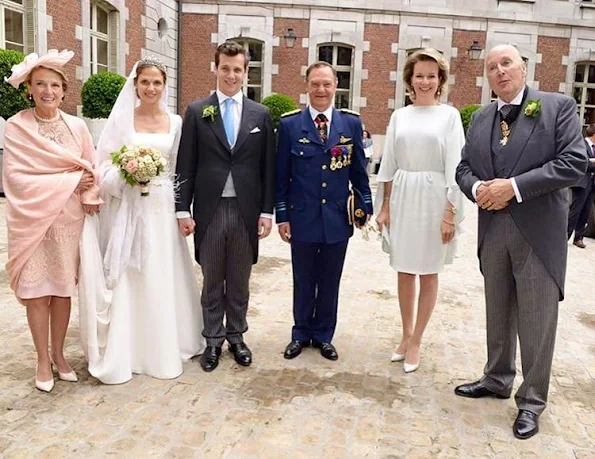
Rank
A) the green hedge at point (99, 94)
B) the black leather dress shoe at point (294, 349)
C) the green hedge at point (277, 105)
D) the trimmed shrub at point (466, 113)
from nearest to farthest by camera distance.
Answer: the black leather dress shoe at point (294, 349) < the green hedge at point (99, 94) < the green hedge at point (277, 105) < the trimmed shrub at point (466, 113)

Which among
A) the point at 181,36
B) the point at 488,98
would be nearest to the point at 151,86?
the point at 181,36

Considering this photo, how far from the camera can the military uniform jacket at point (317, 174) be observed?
3.85 m

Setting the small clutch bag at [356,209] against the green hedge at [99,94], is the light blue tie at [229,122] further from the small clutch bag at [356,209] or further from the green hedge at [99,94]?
the green hedge at [99,94]

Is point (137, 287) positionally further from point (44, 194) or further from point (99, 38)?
point (99, 38)

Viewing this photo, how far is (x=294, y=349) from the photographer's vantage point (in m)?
4.16

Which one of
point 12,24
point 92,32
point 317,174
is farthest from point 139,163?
point 92,32

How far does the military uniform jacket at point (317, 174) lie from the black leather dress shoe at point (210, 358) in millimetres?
956

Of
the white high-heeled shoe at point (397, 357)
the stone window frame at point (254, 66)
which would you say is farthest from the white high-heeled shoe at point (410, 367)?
the stone window frame at point (254, 66)

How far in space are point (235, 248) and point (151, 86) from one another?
1167 mm

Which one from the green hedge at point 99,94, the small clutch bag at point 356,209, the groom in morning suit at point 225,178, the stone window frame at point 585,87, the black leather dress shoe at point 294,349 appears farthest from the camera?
the stone window frame at point 585,87

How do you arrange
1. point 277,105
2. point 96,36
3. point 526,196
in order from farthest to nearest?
point 277,105 → point 96,36 → point 526,196

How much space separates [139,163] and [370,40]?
56.8ft

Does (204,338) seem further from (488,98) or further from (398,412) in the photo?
(488,98)

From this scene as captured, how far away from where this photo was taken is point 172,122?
12.5 ft
